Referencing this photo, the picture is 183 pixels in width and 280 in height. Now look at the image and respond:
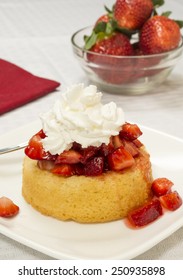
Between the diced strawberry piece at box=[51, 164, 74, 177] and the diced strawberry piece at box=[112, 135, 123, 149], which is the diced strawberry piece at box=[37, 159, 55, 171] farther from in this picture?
the diced strawberry piece at box=[112, 135, 123, 149]

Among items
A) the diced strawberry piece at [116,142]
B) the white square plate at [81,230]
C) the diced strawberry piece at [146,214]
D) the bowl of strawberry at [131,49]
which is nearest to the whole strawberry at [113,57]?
the bowl of strawberry at [131,49]

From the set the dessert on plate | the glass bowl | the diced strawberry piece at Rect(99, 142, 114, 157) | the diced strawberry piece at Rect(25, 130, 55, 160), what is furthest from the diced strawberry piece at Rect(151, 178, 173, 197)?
the glass bowl

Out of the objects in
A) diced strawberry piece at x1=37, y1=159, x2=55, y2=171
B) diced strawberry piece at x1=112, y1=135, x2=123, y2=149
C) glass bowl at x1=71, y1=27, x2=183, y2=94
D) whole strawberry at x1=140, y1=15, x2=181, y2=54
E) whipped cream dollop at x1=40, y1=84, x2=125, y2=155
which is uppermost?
whipped cream dollop at x1=40, y1=84, x2=125, y2=155

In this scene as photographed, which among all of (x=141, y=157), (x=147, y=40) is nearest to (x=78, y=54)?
(x=147, y=40)

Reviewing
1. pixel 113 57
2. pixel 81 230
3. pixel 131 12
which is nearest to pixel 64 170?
pixel 81 230

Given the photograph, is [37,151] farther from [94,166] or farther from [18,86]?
[18,86]

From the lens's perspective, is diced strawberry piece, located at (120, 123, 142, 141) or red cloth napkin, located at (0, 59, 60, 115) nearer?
diced strawberry piece, located at (120, 123, 142, 141)
